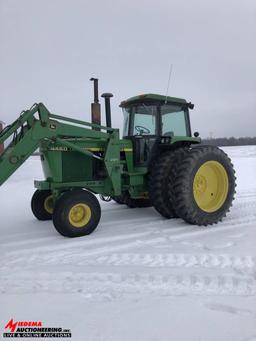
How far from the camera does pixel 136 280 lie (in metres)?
3.25

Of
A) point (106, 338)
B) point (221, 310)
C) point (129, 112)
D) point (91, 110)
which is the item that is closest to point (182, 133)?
point (129, 112)

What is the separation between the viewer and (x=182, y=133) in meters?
6.45

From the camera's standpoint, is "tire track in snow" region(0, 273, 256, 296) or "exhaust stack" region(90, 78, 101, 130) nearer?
"tire track in snow" region(0, 273, 256, 296)

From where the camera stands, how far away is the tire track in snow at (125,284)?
9.84 feet

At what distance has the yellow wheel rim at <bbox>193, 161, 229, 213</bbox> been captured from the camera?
5.75 metres

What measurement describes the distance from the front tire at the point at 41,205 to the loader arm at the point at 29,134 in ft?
4.24

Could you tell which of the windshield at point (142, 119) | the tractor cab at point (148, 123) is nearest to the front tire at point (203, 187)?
the tractor cab at point (148, 123)

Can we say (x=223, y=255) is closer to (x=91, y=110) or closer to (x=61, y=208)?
(x=61, y=208)

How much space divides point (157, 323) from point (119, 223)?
321 cm

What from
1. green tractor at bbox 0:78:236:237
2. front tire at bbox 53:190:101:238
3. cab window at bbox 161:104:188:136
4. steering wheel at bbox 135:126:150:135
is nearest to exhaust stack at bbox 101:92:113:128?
green tractor at bbox 0:78:236:237

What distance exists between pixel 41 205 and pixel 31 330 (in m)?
3.66

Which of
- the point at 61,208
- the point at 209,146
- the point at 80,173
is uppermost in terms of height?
the point at 209,146

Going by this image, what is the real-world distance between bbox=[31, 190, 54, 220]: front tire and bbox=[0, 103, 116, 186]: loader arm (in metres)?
1.29

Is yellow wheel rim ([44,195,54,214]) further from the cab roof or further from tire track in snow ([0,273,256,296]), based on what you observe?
tire track in snow ([0,273,256,296])
